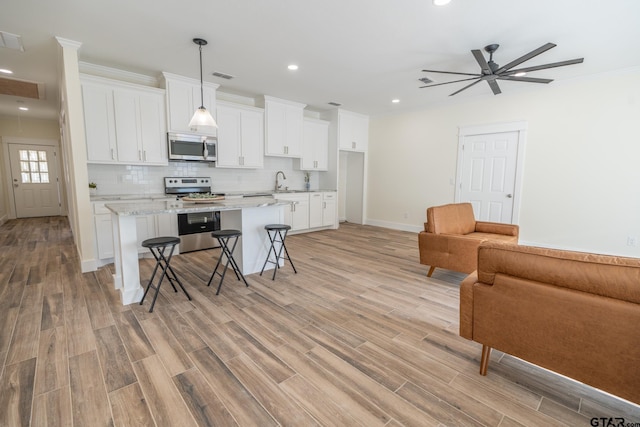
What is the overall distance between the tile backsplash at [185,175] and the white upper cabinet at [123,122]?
16.5 inches

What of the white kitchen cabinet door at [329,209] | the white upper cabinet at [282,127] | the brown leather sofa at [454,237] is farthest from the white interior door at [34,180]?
the brown leather sofa at [454,237]

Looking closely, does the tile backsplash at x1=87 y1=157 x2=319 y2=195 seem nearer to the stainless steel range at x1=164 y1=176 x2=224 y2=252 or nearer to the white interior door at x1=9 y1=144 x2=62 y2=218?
the stainless steel range at x1=164 y1=176 x2=224 y2=252

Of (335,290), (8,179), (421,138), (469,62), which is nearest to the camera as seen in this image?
(335,290)

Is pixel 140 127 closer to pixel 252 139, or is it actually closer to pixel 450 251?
pixel 252 139

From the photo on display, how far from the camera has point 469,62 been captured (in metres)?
3.78

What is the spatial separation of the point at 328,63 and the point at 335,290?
9.71 feet

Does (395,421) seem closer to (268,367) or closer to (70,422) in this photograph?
(268,367)

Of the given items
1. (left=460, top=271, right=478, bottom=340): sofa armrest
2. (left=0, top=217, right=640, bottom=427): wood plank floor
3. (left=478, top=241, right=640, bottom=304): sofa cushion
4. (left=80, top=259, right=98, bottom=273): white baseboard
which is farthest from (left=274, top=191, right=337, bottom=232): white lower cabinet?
(left=478, top=241, right=640, bottom=304): sofa cushion

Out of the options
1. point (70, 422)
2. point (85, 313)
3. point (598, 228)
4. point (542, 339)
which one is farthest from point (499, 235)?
Answer: point (85, 313)

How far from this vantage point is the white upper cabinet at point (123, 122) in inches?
150

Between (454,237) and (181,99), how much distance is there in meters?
4.37

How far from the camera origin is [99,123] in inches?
152

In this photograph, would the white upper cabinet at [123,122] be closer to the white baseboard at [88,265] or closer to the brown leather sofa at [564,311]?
the white baseboard at [88,265]

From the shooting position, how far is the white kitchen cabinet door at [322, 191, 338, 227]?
6.49 metres
